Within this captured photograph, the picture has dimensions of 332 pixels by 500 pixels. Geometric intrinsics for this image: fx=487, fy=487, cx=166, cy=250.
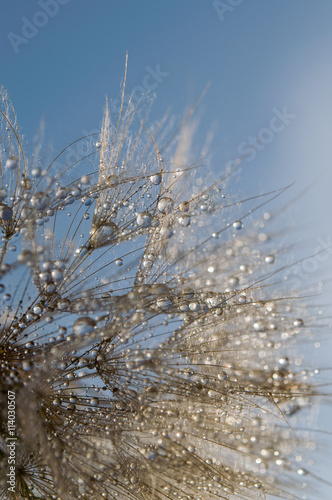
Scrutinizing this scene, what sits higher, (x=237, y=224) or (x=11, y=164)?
(x=237, y=224)

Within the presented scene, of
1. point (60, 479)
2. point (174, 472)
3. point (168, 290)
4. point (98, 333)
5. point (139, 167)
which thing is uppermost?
point (139, 167)

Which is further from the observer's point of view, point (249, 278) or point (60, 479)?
point (249, 278)

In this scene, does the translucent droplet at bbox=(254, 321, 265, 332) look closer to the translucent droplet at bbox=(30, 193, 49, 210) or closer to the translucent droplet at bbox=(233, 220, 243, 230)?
the translucent droplet at bbox=(233, 220, 243, 230)

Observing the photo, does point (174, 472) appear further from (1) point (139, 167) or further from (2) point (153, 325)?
(1) point (139, 167)

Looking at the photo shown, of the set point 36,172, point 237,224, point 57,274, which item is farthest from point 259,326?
point 36,172

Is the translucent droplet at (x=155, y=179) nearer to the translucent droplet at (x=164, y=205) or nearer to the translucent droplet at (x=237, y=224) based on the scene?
the translucent droplet at (x=164, y=205)

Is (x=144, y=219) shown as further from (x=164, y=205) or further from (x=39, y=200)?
(x=39, y=200)

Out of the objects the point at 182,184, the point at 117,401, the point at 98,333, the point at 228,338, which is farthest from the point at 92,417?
the point at 182,184
